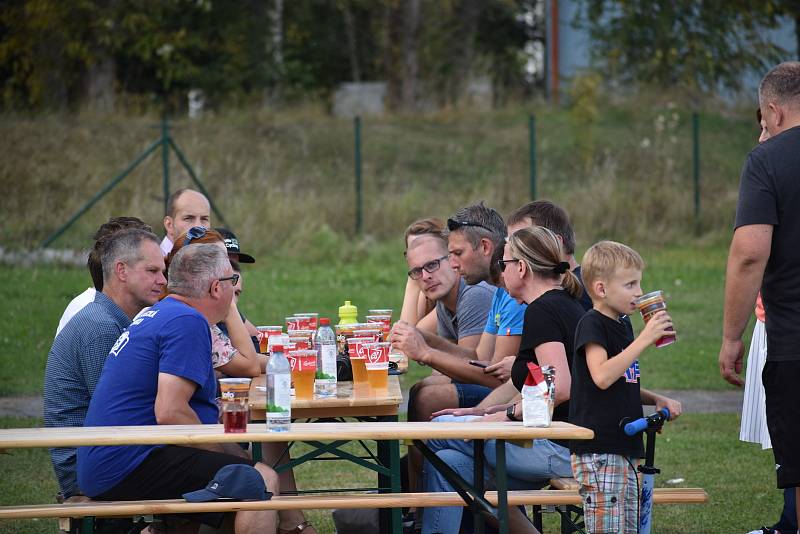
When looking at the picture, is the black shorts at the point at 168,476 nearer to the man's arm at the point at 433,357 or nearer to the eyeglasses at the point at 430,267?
the man's arm at the point at 433,357

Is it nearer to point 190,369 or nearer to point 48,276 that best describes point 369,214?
point 48,276

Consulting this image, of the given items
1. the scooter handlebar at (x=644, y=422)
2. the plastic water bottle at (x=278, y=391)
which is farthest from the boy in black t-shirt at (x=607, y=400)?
the plastic water bottle at (x=278, y=391)

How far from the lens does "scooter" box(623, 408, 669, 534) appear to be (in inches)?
189

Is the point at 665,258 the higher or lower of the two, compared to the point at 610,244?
lower

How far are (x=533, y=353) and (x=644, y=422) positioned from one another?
0.74m

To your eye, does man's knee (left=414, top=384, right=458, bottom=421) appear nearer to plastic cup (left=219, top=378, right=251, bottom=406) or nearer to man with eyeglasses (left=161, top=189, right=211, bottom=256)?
plastic cup (left=219, top=378, right=251, bottom=406)

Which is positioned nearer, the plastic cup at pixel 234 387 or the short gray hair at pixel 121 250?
the plastic cup at pixel 234 387

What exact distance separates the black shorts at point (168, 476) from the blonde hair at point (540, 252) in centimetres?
163

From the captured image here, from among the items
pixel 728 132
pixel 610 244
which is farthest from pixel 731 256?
pixel 728 132

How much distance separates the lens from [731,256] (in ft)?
17.2

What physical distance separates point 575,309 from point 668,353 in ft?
22.9

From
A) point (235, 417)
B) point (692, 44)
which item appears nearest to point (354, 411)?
point (235, 417)

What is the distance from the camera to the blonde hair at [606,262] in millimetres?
5062

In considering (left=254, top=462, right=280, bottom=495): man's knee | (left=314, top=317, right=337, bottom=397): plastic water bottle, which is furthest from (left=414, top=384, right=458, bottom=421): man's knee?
(left=254, top=462, right=280, bottom=495): man's knee
